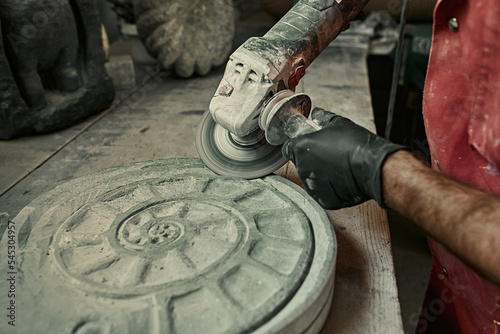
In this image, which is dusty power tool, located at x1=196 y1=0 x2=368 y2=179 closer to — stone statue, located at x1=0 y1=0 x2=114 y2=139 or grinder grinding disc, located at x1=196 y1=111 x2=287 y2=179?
grinder grinding disc, located at x1=196 y1=111 x2=287 y2=179

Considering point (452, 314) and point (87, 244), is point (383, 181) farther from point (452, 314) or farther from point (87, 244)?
point (87, 244)

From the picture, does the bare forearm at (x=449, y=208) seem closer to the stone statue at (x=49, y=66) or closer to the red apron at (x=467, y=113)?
the red apron at (x=467, y=113)

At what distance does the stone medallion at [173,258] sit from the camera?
1.06 m

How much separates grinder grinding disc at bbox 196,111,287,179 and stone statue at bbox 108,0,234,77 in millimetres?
1928

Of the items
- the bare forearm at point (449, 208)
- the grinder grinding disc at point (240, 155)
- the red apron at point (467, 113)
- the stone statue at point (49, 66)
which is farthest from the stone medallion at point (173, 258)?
the stone statue at point (49, 66)

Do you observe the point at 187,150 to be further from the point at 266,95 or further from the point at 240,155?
A: the point at 266,95

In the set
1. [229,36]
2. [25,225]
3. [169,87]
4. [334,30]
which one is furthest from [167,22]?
[25,225]

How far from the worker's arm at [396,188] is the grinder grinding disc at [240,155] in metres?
0.29

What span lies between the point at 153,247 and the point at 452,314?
1.33 meters

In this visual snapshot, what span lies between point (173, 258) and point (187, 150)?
3.90 feet

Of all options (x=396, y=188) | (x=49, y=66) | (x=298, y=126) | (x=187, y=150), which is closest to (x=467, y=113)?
(x=396, y=188)

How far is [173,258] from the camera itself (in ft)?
4.08

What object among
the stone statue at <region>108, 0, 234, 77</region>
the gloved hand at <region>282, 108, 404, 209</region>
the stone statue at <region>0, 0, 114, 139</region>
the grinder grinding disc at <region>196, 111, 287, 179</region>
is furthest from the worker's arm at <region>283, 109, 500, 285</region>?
the stone statue at <region>108, 0, 234, 77</region>

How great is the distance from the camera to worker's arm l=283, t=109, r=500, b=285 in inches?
38.3
